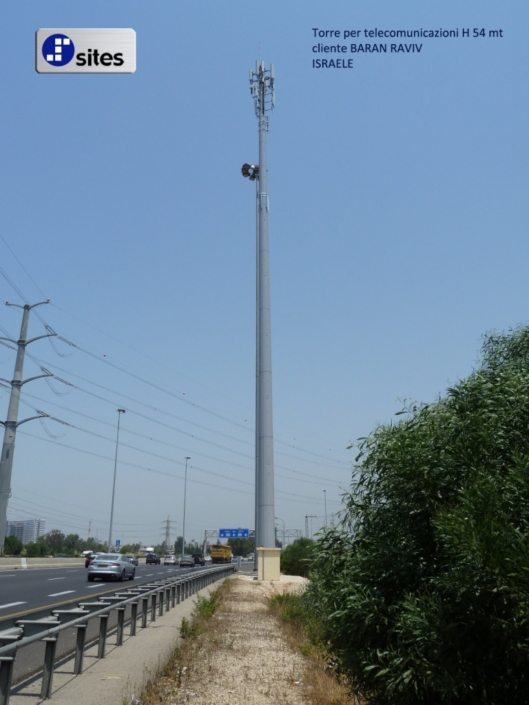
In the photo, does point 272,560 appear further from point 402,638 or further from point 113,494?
point 113,494

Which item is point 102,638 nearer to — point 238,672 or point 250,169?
point 238,672

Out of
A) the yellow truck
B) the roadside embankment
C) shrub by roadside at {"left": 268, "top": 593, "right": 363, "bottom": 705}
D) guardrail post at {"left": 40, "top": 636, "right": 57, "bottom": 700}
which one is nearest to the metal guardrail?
guardrail post at {"left": 40, "top": 636, "right": 57, "bottom": 700}

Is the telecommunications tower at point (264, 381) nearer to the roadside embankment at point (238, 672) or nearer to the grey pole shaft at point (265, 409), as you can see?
the grey pole shaft at point (265, 409)

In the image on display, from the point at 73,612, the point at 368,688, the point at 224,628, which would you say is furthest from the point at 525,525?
the point at 224,628

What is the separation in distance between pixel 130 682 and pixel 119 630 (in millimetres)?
3663

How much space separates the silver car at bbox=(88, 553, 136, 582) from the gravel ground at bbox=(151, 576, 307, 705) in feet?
59.5

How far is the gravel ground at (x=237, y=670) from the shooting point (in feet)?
28.5

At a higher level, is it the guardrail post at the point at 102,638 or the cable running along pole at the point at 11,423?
the cable running along pole at the point at 11,423

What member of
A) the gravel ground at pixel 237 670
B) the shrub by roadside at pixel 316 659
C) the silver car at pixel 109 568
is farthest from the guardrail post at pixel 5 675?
the silver car at pixel 109 568

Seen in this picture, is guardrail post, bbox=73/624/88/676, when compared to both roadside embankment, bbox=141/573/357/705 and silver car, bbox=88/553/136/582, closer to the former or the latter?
roadside embankment, bbox=141/573/357/705

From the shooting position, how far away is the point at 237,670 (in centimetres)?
1047

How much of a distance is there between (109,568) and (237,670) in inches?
984

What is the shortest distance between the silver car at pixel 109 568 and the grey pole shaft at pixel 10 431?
12121 millimetres

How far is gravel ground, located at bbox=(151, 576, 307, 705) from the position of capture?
8.69m
